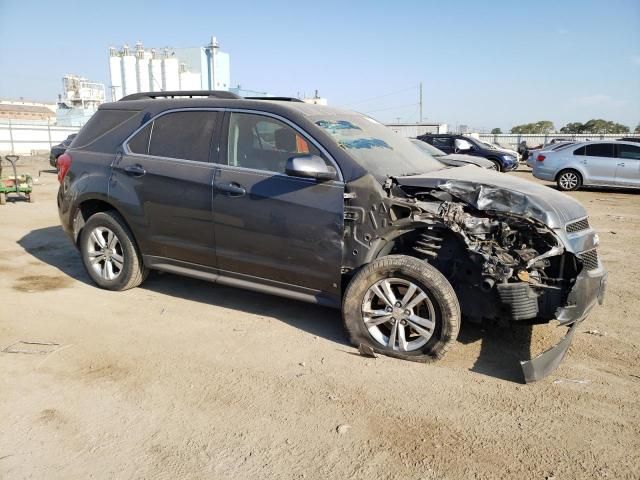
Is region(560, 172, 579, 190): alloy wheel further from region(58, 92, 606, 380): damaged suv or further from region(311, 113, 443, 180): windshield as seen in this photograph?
region(58, 92, 606, 380): damaged suv

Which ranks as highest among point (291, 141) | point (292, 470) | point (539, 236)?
point (291, 141)

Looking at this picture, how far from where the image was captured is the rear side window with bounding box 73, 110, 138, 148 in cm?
533

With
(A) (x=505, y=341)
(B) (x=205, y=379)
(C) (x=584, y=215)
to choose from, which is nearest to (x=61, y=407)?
(B) (x=205, y=379)

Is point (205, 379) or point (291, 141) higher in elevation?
point (291, 141)

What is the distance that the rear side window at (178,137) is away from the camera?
471cm

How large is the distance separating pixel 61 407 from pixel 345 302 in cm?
203

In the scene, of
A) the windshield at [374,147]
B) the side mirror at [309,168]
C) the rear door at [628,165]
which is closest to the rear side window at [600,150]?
the rear door at [628,165]

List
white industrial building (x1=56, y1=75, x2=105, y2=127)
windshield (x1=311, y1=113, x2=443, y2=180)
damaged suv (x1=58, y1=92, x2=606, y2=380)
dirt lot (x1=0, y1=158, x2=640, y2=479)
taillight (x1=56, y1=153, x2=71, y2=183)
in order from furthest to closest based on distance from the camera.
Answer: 1. white industrial building (x1=56, y1=75, x2=105, y2=127)
2. taillight (x1=56, y1=153, x2=71, y2=183)
3. windshield (x1=311, y1=113, x2=443, y2=180)
4. damaged suv (x1=58, y1=92, x2=606, y2=380)
5. dirt lot (x1=0, y1=158, x2=640, y2=479)

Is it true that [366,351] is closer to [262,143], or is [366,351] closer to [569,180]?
[262,143]

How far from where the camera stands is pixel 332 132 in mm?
4312

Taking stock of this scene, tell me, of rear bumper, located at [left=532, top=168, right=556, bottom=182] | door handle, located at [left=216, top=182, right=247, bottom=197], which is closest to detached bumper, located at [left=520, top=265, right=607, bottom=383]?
door handle, located at [left=216, top=182, right=247, bottom=197]

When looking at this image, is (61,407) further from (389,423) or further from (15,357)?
(389,423)

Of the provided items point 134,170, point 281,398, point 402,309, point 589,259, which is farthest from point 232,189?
point 589,259

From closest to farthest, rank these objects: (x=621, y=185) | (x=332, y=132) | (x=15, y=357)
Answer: (x=15, y=357) → (x=332, y=132) → (x=621, y=185)
